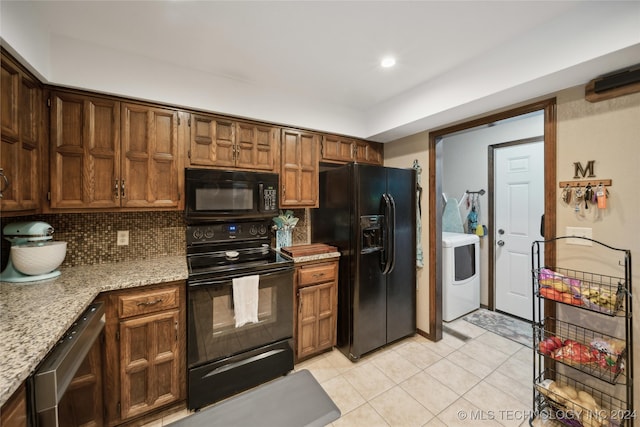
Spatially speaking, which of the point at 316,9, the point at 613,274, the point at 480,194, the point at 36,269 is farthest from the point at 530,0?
the point at 36,269

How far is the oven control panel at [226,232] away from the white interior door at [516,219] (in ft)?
10.0

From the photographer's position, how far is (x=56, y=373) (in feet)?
3.10

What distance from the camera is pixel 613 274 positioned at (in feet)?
5.15

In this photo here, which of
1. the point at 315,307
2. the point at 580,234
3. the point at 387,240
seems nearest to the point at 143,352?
the point at 315,307

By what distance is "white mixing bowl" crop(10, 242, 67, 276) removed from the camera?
148 centimetres

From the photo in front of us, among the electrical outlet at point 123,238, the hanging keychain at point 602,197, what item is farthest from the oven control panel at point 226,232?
the hanging keychain at point 602,197

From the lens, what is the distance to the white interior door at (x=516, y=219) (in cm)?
297

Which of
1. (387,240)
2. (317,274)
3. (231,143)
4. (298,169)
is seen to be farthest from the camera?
(298,169)

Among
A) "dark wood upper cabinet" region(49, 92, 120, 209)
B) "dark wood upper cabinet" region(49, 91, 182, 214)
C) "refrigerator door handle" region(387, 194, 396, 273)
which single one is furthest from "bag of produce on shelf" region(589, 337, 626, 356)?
"dark wood upper cabinet" region(49, 92, 120, 209)

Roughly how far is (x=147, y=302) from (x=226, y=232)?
0.89 m

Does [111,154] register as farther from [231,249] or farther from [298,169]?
[298,169]

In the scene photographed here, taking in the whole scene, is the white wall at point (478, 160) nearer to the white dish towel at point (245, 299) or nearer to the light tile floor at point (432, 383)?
the light tile floor at point (432, 383)

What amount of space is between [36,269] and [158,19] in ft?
5.61

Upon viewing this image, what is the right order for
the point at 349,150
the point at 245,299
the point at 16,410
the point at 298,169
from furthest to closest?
the point at 349,150 < the point at 298,169 < the point at 245,299 < the point at 16,410
